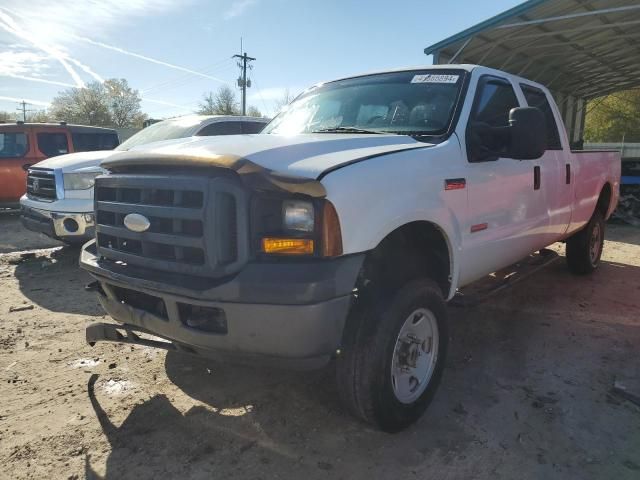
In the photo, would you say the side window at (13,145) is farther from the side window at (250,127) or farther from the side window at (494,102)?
the side window at (494,102)

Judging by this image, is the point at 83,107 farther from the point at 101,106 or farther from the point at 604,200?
the point at 604,200

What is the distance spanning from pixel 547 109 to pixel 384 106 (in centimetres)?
208

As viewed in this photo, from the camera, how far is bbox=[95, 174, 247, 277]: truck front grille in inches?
91.0

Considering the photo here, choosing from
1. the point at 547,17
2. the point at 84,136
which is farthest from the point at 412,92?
the point at 84,136

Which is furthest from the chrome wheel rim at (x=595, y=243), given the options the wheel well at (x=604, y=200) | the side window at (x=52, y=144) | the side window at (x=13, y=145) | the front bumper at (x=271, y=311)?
the side window at (x=13, y=145)

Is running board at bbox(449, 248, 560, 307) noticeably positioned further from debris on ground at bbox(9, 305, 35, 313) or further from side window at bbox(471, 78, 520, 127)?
debris on ground at bbox(9, 305, 35, 313)

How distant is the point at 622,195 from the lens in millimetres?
12008

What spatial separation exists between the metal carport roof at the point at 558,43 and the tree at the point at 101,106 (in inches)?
2223

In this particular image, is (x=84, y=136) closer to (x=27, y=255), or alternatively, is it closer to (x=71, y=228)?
(x=27, y=255)

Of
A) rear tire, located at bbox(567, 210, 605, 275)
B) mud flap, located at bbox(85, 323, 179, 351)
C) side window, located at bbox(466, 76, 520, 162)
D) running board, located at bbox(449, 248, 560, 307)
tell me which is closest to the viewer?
mud flap, located at bbox(85, 323, 179, 351)

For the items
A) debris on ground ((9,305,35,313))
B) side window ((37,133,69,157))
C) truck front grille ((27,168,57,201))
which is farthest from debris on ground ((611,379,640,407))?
side window ((37,133,69,157))

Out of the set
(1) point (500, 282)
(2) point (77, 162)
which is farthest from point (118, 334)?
(2) point (77, 162)

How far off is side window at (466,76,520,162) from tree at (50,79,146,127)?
210 ft

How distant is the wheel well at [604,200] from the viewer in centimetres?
621
